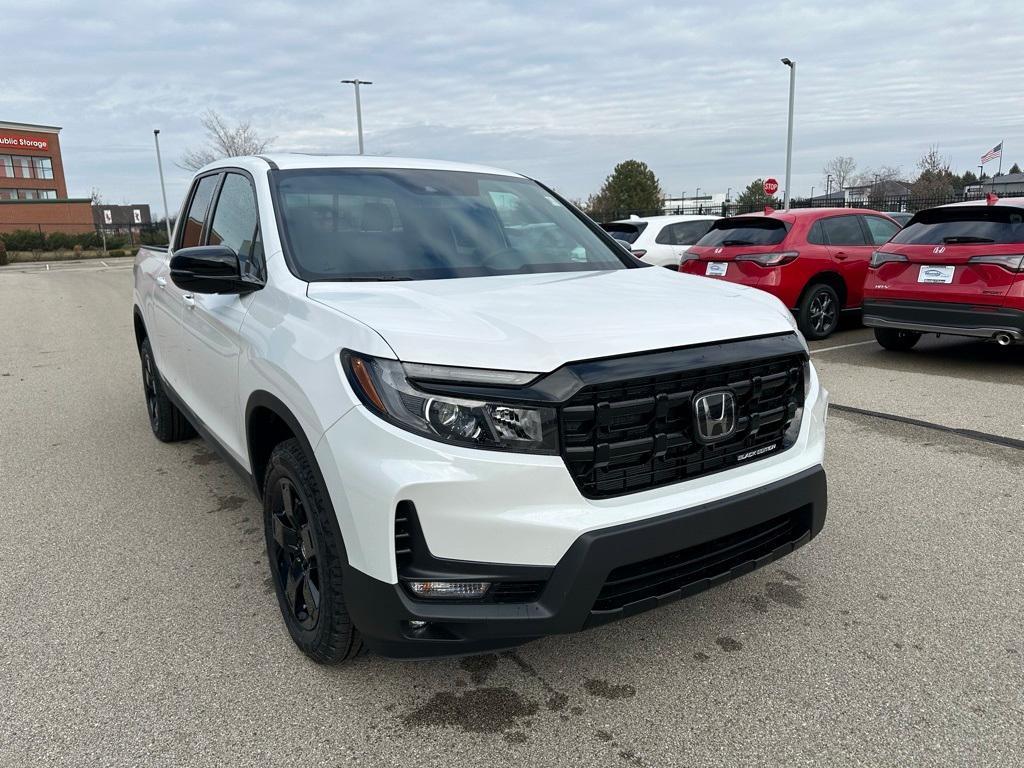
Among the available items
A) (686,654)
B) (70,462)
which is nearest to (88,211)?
(70,462)

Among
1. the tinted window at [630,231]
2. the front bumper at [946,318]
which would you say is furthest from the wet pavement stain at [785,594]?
the tinted window at [630,231]

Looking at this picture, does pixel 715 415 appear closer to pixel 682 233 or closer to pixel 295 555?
pixel 295 555

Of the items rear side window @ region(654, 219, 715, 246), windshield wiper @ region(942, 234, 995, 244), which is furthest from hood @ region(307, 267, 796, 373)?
rear side window @ region(654, 219, 715, 246)

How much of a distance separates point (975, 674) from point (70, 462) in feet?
16.6

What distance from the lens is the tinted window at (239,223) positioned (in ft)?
10.5

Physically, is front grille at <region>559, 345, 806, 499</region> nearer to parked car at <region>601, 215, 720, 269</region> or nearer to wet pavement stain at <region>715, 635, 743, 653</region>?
wet pavement stain at <region>715, 635, 743, 653</region>

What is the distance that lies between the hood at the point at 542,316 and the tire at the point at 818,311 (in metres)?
6.40

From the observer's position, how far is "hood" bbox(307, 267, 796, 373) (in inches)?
85.0

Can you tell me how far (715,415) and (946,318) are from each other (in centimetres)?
572

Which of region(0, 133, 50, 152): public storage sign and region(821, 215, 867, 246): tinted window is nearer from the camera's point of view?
region(821, 215, 867, 246): tinted window

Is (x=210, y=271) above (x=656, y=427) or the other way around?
above

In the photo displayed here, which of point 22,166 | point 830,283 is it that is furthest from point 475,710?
point 22,166

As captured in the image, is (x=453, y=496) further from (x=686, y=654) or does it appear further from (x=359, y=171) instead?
(x=359, y=171)

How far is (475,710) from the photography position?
2469 millimetres
